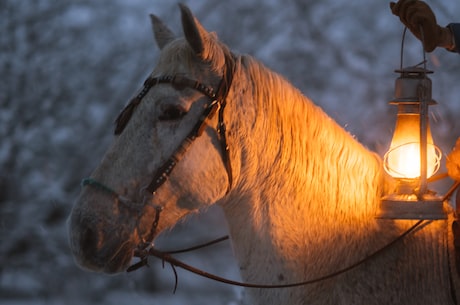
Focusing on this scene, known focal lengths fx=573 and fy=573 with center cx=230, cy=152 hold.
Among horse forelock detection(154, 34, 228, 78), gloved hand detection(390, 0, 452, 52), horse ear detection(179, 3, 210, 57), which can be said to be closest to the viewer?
horse ear detection(179, 3, 210, 57)

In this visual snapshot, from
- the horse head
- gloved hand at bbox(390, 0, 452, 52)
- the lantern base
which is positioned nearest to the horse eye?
the horse head

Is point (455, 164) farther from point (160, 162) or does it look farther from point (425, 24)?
point (160, 162)

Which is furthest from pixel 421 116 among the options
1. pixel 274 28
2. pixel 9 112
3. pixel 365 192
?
pixel 9 112

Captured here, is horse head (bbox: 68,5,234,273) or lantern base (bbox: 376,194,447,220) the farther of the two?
lantern base (bbox: 376,194,447,220)

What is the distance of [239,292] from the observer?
3.94 metres

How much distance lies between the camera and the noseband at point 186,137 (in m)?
1.49

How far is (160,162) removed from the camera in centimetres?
149

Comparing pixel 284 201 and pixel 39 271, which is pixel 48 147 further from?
pixel 284 201

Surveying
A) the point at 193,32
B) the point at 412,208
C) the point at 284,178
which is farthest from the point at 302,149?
the point at 193,32

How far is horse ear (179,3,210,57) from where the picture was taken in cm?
142

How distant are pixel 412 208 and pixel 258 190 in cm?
44

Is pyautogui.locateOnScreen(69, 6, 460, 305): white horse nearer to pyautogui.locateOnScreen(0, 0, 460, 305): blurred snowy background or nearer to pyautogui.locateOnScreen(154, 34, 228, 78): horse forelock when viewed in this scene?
pyautogui.locateOnScreen(154, 34, 228, 78): horse forelock

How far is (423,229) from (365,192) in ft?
0.66

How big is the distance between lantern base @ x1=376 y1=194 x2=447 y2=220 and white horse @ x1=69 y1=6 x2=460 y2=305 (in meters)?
0.08
